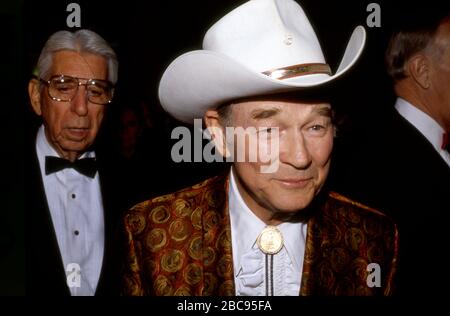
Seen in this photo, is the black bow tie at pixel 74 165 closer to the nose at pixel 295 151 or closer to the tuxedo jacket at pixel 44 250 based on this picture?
the tuxedo jacket at pixel 44 250

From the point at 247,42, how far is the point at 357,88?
31.6 inches

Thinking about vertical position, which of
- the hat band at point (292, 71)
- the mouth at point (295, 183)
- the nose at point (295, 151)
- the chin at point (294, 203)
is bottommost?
the chin at point (294, 203)

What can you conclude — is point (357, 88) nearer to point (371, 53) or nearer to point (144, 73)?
point (371, 53)

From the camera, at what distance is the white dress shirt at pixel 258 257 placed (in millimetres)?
1677

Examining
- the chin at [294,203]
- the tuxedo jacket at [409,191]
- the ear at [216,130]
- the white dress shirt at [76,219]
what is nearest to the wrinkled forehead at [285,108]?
the ear at [216,130]

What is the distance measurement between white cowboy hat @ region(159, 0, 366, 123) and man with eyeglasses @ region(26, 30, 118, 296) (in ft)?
1.70

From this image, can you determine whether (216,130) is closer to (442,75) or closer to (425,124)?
(425,124)

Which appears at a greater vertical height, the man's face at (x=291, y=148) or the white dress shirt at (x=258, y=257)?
the man's face at (x=291, y=148)

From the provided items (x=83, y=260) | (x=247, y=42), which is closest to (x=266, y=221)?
(x=247, y=42)

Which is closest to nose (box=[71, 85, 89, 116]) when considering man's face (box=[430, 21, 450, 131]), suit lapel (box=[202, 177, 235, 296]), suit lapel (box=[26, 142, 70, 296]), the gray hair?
the gray hair

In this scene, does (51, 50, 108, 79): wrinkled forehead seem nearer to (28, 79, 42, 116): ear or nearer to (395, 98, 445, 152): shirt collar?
(28, 79, 42, 116): ear

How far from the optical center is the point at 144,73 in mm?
2410

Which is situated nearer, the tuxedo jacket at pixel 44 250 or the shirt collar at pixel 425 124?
the tuxedo jacket at pixel 44 250

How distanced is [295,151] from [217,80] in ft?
1.14
